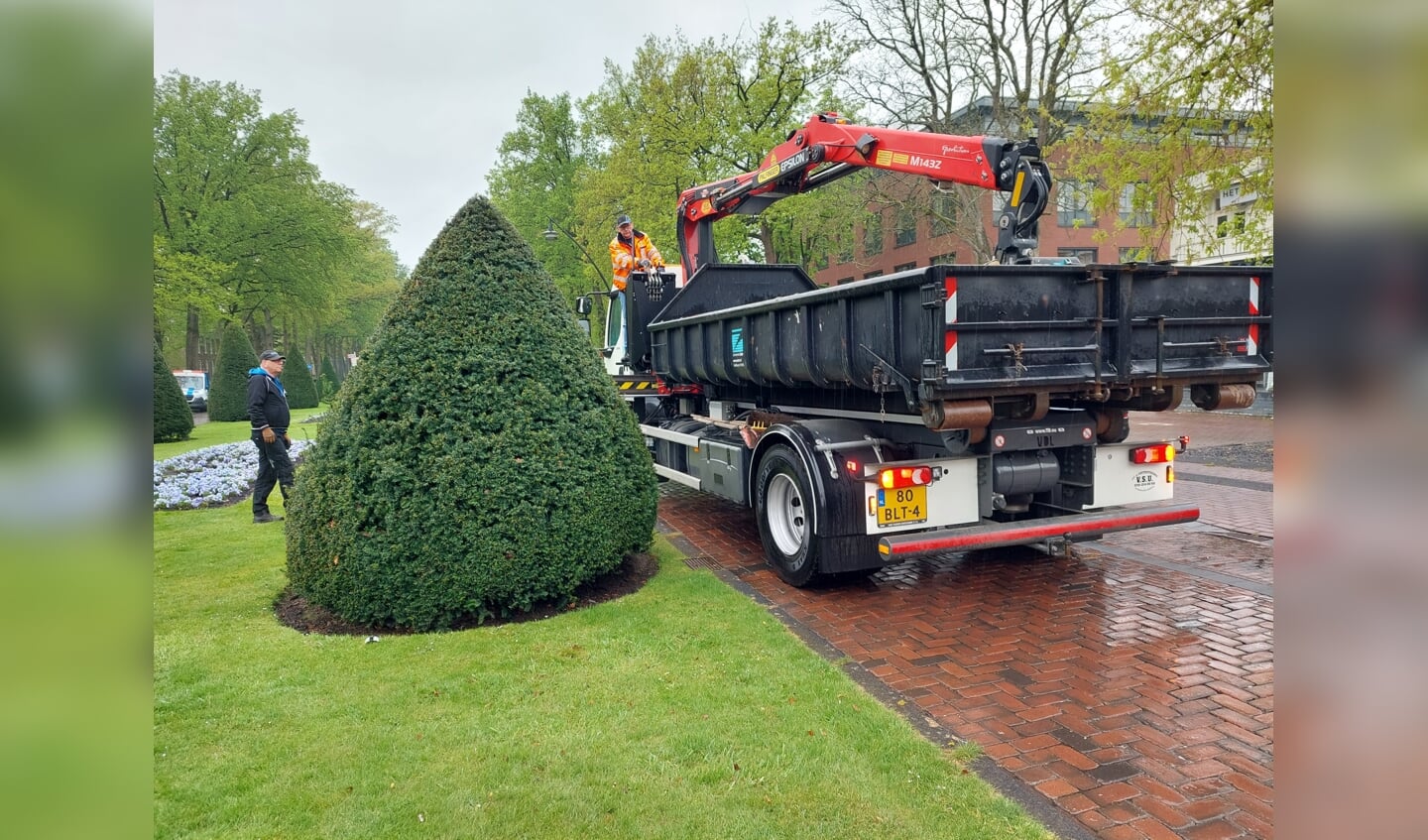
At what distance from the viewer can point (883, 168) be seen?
755cm

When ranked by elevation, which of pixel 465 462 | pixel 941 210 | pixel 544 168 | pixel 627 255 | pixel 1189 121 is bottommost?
pixel 465 462

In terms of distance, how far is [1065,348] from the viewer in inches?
207

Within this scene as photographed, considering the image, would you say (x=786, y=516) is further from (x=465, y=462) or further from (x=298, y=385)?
(x=298, y=385)

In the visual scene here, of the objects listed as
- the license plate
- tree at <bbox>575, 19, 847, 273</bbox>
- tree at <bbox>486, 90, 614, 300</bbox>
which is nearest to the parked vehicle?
tree at <bbox>486, 90, 614, 300</bbox>

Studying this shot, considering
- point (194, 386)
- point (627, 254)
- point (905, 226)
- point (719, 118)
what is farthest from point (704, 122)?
point (194, 386)

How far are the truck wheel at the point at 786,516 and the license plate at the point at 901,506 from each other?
1.68 feet

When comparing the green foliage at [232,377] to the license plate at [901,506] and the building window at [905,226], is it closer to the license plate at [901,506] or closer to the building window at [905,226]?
the building window at [905,226]

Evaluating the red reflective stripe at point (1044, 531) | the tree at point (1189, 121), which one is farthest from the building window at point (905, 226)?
the red reflective stripe at point (1044, 531)

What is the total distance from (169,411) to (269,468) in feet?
41.5
